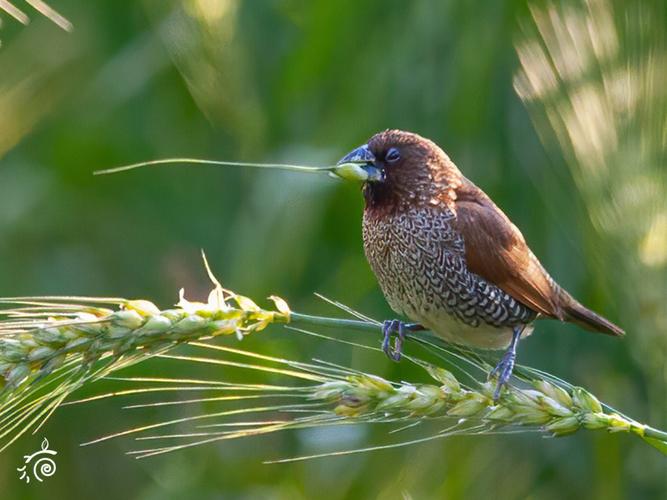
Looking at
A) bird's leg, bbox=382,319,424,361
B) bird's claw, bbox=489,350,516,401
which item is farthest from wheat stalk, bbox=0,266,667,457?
bird's leg, bbox=382,319,424,361

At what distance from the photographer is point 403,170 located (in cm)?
315

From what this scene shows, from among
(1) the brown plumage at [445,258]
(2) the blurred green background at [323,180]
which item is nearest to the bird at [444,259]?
(1) the brown plumage at [445,258]

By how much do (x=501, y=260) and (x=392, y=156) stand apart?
1.37 feet

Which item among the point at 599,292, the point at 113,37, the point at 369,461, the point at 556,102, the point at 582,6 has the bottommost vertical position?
the point at 369,461

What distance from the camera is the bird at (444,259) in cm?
309

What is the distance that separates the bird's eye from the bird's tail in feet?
2.00

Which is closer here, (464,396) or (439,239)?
(464,396)

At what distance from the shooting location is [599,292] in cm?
322

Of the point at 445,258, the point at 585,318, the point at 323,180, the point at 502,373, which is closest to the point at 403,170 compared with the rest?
the point at 445,258

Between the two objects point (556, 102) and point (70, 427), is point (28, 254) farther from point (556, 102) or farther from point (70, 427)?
point (556, 102)

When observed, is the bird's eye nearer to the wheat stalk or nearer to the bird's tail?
the bird's tail

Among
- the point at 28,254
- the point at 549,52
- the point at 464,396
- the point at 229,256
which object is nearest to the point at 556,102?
the point at 549,52

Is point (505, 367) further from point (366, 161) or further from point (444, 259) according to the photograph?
point (366, 161)

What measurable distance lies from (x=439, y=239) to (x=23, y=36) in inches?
83.2
